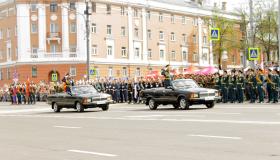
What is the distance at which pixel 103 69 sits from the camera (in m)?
78.8

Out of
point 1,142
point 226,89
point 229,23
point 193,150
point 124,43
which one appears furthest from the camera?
point 229,23

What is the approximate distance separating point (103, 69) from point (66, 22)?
26.0ft

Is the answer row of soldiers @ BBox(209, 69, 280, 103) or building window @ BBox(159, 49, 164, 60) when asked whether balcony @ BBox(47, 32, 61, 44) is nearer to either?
building window @ BBox(159, 49, 164, 60)

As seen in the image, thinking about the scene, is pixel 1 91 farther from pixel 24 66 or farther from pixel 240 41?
pixel 240 41

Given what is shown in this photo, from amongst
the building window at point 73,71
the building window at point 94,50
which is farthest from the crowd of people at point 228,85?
the building window at point 94,50

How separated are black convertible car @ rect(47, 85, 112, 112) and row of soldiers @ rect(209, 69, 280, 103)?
25.2 ft

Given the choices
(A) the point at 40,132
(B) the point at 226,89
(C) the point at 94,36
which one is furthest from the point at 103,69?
(A) the point at 40,132

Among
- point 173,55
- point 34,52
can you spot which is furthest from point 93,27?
point 173,55

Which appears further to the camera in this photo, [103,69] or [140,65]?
[140,65]

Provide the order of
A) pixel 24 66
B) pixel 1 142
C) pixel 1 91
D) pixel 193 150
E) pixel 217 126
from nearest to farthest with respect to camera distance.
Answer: pixel 193 150 < pixel 1 142 < pixel 217 126 < pixel 1 91 < pixel 24 66

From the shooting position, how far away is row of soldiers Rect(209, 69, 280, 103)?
3125 centimetres

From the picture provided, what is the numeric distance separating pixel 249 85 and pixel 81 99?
31.5ft

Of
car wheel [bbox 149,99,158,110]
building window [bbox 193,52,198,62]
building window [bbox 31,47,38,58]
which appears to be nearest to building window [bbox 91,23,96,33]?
building window [bbox 31,47,38,58]

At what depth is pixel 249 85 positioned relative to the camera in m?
33.0
